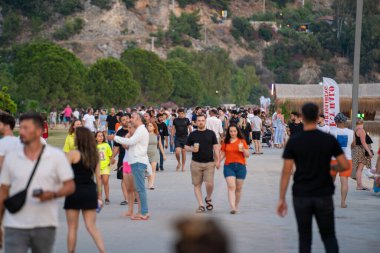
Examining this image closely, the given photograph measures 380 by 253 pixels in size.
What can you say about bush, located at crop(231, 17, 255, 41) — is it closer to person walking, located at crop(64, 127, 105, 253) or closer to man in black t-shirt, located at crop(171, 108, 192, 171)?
man in black t-shirt, located at crop(171, 108, 192, 171)

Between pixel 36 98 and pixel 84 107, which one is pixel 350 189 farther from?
pixel 84 107

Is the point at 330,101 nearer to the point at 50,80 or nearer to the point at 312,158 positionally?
the point at 312,158

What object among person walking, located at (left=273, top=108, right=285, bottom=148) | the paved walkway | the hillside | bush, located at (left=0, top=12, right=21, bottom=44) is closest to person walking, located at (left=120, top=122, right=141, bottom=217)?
the paved walkway

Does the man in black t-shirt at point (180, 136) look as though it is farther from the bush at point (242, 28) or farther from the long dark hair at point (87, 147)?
the bush at point (242, 28)

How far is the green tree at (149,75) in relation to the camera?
356 ft

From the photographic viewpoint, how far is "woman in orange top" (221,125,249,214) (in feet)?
52.3

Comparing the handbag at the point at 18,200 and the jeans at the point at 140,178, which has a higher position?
the handbag at the point at 18,200

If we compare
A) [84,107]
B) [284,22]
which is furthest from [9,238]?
[284,22]

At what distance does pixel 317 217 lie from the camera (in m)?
9.60

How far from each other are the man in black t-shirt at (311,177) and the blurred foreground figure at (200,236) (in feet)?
17.9

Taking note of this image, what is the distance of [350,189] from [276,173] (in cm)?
535

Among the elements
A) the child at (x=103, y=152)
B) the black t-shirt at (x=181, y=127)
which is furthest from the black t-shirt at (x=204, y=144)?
the black t-shirt at (x=181, y=127)

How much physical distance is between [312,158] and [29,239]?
277cm

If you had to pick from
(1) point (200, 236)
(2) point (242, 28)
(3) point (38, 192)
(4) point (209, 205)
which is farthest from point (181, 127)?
(2) point (242, 28)
